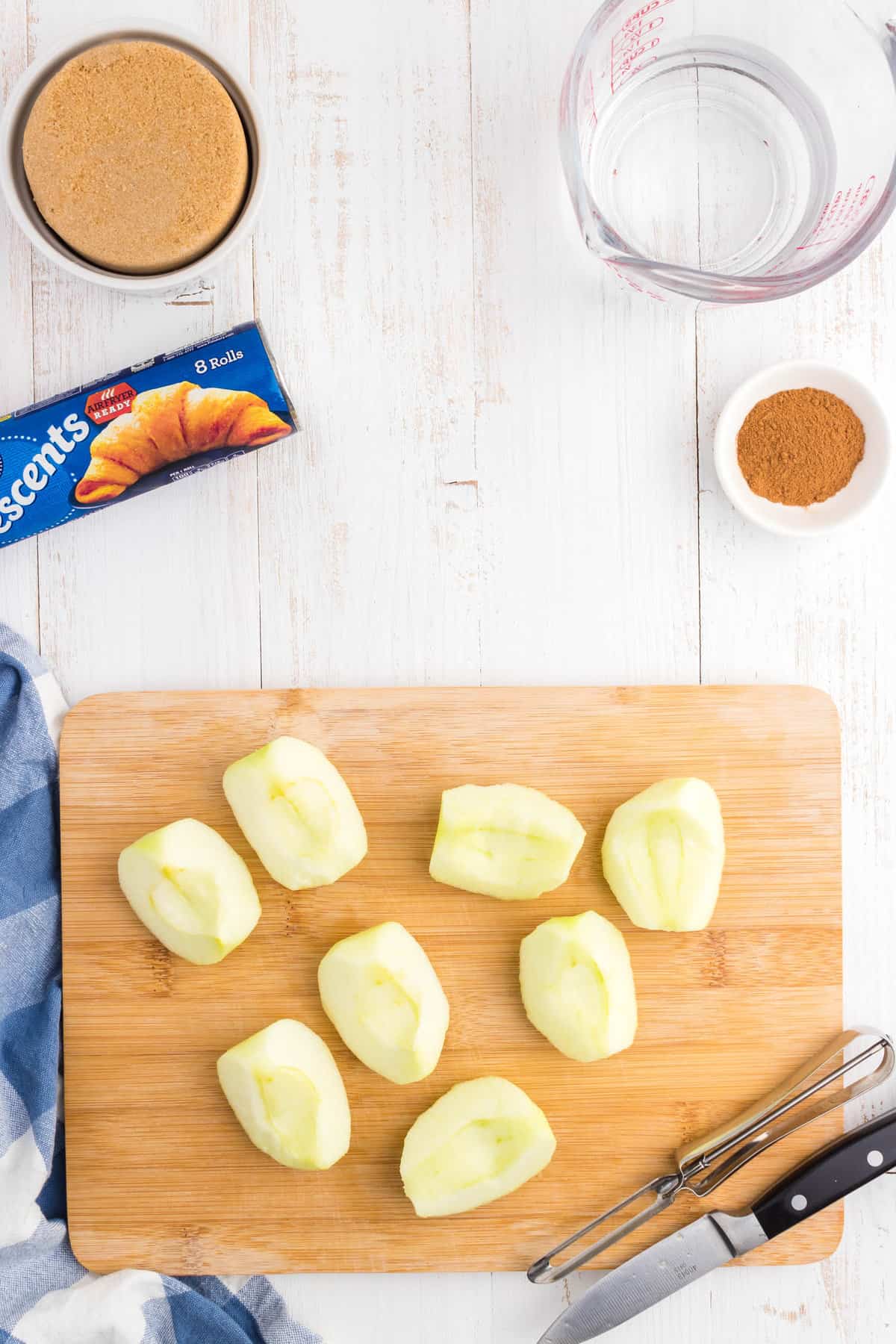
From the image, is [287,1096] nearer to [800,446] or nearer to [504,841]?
[504,841]

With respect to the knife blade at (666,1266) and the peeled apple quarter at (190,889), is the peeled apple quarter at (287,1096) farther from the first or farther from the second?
the knife blade at (666,1266)

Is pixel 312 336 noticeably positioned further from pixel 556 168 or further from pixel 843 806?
pixel 843 806

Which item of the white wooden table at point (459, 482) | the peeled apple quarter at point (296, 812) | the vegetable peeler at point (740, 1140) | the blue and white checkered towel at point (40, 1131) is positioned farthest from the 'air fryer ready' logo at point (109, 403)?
the vegetable peeler at point (740, 1140)

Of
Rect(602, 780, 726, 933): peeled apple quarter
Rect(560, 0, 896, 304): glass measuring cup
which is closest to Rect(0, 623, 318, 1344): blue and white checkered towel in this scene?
Rect(602, 780, 726, 933): peeled apple quarter

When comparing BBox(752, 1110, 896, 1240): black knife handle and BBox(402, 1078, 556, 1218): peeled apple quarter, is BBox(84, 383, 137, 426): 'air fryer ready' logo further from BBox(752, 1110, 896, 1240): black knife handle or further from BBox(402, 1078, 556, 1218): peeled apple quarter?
BBox(752, 1110, 896, 1240): black knife handle

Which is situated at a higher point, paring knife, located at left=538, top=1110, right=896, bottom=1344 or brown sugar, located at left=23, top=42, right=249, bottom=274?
brown sugar, located at left=23, top=42, right=249, bottom=274
